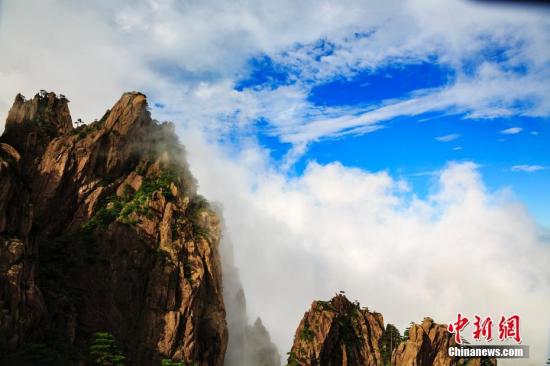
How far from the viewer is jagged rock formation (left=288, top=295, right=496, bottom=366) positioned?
83.9 metres

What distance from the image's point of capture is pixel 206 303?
73188mm

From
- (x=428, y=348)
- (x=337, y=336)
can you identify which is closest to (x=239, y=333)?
(x=337, y=336)

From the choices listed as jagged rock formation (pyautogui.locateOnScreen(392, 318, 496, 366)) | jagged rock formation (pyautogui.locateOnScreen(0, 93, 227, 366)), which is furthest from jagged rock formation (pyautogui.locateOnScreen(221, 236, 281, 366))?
jagged rock formation (pyautogui.locateOnScreen(392, 318, 496, 366))

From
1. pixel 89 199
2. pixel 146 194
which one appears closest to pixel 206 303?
pixel 146 194

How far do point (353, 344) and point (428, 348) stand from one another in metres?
15.3

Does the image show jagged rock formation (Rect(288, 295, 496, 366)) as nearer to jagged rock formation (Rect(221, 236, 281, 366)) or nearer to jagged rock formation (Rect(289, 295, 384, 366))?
jagged rock formation (Rect(289, 295, 384, 366))

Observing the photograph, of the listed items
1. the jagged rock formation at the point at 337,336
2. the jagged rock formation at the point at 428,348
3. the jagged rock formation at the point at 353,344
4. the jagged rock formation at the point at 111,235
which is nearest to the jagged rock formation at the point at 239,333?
the jagged rock formation at the point at 337,336

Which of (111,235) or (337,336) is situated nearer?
(111,235)

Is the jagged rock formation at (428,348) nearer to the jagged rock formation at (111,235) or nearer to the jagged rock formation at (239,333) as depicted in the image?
the jagged rock formation at (239,333)

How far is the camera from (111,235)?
66000 millimetres

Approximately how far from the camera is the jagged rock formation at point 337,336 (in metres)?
84.3

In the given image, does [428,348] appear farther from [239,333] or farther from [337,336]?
[239,333]

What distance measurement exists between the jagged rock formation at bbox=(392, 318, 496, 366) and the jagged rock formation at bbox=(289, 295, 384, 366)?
8788 millimetres

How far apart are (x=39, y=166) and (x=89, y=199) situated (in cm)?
987
